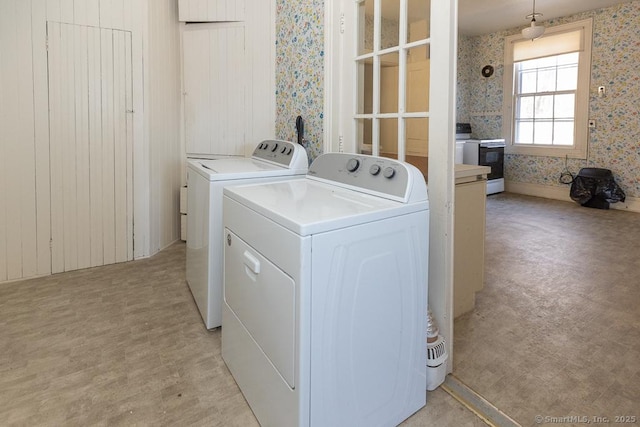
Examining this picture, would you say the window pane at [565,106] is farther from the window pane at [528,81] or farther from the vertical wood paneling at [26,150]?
the vertical wood paneling at [26,150]

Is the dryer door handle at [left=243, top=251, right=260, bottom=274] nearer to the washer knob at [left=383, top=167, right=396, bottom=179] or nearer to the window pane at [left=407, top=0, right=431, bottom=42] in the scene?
the washer knob at [left=383, top=167, right=396, bottom=179]

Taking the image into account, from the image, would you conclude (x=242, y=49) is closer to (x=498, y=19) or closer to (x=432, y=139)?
(x=432, y=139)

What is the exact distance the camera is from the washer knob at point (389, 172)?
58.7 inches

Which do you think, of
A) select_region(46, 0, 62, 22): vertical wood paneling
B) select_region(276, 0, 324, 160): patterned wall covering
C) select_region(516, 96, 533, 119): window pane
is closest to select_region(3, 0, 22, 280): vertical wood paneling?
select_region(46, 0, 62, 22): vertical wood paneling

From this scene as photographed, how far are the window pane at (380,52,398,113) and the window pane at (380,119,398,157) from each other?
2.2 inches

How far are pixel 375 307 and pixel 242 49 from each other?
270 centimetres

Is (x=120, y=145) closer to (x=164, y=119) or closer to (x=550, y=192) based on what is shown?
(x=164, y=119)

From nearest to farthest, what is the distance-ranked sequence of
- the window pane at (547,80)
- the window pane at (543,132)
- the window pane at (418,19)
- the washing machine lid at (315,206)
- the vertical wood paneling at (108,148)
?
the washing machine lid at (315,206) → the window pane at (418,19) → the vertical wood paneling at (108,148) → the window pane at (547,80) → the window pane at (543,132)

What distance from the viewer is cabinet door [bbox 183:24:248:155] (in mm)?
3355

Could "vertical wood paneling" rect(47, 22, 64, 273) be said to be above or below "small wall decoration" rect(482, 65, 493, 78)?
below

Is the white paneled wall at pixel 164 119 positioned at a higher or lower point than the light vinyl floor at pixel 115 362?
higher

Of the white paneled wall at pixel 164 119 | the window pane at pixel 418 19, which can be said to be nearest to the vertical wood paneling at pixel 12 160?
the white paneled wall at pixel 164 119

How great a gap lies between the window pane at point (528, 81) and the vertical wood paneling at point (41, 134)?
6119mm

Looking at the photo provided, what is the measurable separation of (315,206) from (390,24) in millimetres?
1095
